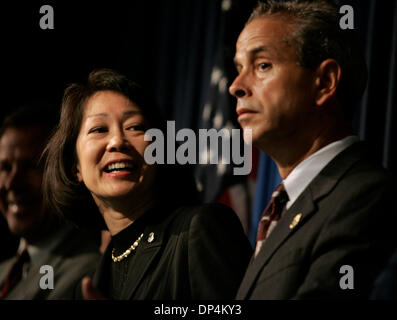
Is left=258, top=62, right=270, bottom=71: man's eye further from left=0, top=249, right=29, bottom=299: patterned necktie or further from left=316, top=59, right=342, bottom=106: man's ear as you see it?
left=0, top=249, right=29, bottom=299: patterned necktie

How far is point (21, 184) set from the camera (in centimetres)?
271

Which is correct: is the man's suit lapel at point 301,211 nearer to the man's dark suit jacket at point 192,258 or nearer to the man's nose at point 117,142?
the man's dark suit jacket at point 192,258

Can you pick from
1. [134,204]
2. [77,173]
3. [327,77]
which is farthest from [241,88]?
[77,173]

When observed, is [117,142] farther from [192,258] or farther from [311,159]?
[311,159]

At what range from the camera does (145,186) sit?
2.01m

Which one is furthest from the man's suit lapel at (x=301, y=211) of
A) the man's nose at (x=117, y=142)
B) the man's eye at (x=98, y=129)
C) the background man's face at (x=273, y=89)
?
the man's eye at (x=98, y=129)

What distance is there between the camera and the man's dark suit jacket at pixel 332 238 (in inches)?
52.8

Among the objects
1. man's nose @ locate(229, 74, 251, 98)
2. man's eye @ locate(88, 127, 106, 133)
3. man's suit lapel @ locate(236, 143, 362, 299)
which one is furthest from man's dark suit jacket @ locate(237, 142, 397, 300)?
man's eye @ locate(88, 127, 106, 133)

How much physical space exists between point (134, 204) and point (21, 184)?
3.01ft

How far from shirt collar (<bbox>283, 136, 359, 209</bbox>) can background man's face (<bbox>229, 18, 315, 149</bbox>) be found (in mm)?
104

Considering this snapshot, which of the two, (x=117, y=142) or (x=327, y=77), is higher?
(x=327, y=77)

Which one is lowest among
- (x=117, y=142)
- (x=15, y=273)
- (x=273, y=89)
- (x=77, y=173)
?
(x=15, y=273)

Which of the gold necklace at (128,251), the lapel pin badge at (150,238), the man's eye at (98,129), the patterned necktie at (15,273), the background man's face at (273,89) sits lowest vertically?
the patterned necktie at (15,273)

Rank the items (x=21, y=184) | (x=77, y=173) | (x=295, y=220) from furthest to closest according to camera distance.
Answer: (x=21, y=184), (x=77, y=173), (x=295, y=220)
